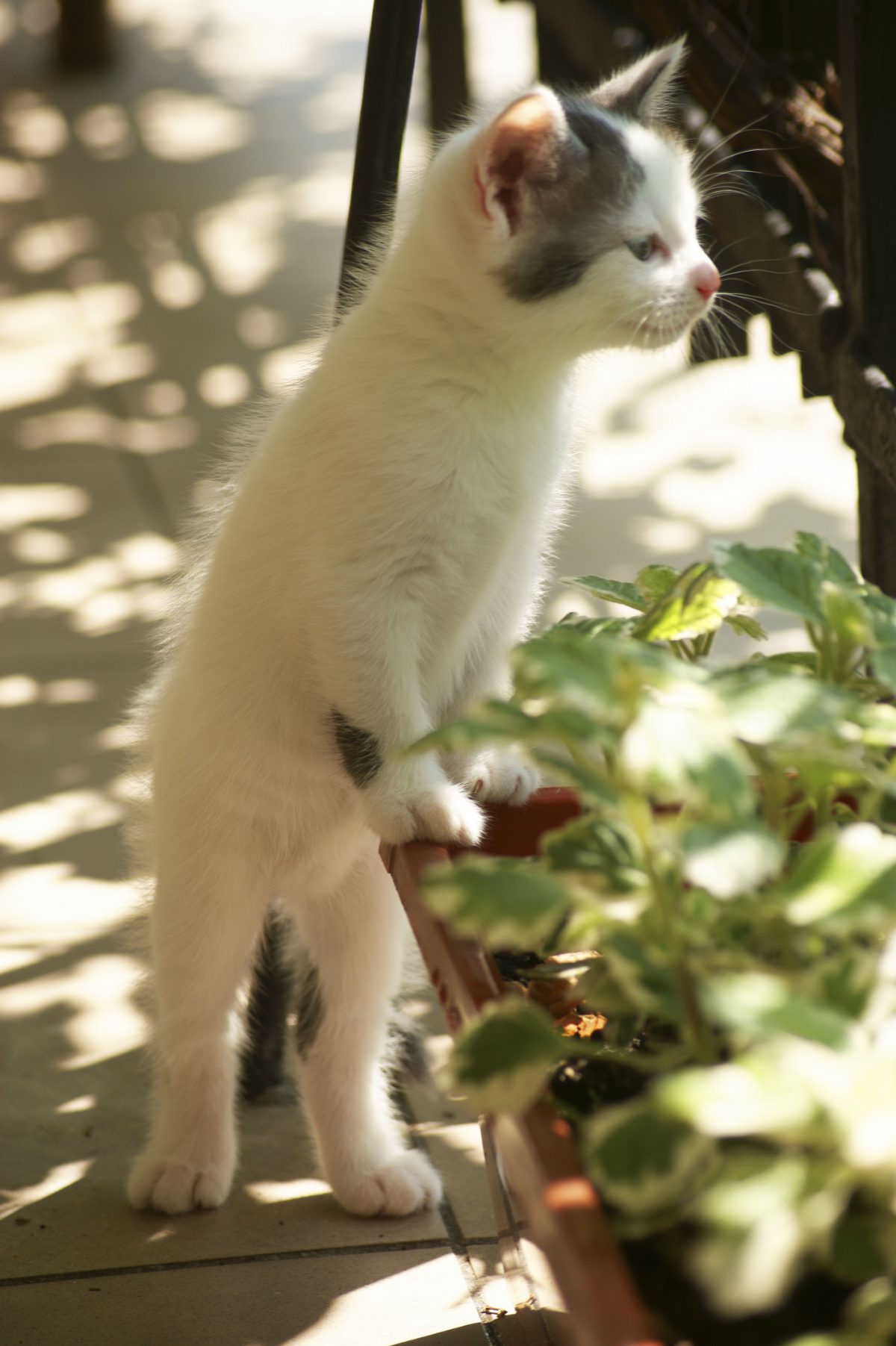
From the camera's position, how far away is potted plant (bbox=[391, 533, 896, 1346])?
29.9 inches

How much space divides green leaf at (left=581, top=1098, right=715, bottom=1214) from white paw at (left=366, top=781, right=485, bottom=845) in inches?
31.7

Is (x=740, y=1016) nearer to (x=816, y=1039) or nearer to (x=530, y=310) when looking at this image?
(x=816, y=1039)

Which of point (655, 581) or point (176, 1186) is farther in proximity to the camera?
point (176, 1186)

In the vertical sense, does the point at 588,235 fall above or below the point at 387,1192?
above

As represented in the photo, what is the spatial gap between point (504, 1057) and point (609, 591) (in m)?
0.71

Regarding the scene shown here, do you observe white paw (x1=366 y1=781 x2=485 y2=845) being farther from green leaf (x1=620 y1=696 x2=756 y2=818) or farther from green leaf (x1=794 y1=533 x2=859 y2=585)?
green leaf (x1=620 y1=696 x2=756 y2=818)

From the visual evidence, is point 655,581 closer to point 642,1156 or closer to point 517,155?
point 517,155

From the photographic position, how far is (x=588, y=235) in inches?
68.7

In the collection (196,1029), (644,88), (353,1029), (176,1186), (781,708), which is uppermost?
(644,88)

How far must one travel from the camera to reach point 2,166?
6.04 meters

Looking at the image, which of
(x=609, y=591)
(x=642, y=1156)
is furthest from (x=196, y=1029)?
(x=642, y=1156)

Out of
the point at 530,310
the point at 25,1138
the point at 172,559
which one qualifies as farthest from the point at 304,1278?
the point at 172,559

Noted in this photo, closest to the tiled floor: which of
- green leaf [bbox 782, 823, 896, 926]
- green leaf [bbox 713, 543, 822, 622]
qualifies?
green leaf [bbox 713, 543, 822, 622]

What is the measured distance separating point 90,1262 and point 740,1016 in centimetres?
166
